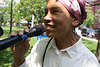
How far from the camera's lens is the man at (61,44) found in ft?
4.08

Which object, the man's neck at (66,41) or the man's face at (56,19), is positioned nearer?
the man's face at (56,19)

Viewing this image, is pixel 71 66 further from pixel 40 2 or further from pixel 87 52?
pixel 40 2

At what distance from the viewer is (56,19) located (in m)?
1.23

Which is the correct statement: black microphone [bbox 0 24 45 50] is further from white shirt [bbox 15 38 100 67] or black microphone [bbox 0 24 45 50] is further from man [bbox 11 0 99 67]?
white shirt [bbox 15 38 100 67]

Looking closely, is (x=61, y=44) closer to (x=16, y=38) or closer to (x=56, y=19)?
(x=56, y=19)

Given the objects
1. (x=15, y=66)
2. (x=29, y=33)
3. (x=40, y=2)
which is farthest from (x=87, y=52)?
(x=40, y=2)

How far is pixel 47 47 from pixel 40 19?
22459mm

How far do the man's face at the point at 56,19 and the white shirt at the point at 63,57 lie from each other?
7.7 inches

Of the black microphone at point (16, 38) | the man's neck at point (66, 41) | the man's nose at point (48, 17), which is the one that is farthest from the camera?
the man's neck at point (66, 41)

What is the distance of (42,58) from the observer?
146cm

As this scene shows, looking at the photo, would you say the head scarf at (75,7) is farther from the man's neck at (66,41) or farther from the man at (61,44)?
the man's neck at (66,41)

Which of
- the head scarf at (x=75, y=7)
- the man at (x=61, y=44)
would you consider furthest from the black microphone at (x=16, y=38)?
the head scarf at (x=75, y=7)

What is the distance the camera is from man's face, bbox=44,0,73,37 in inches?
48.7

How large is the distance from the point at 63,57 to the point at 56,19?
0.38 metres
